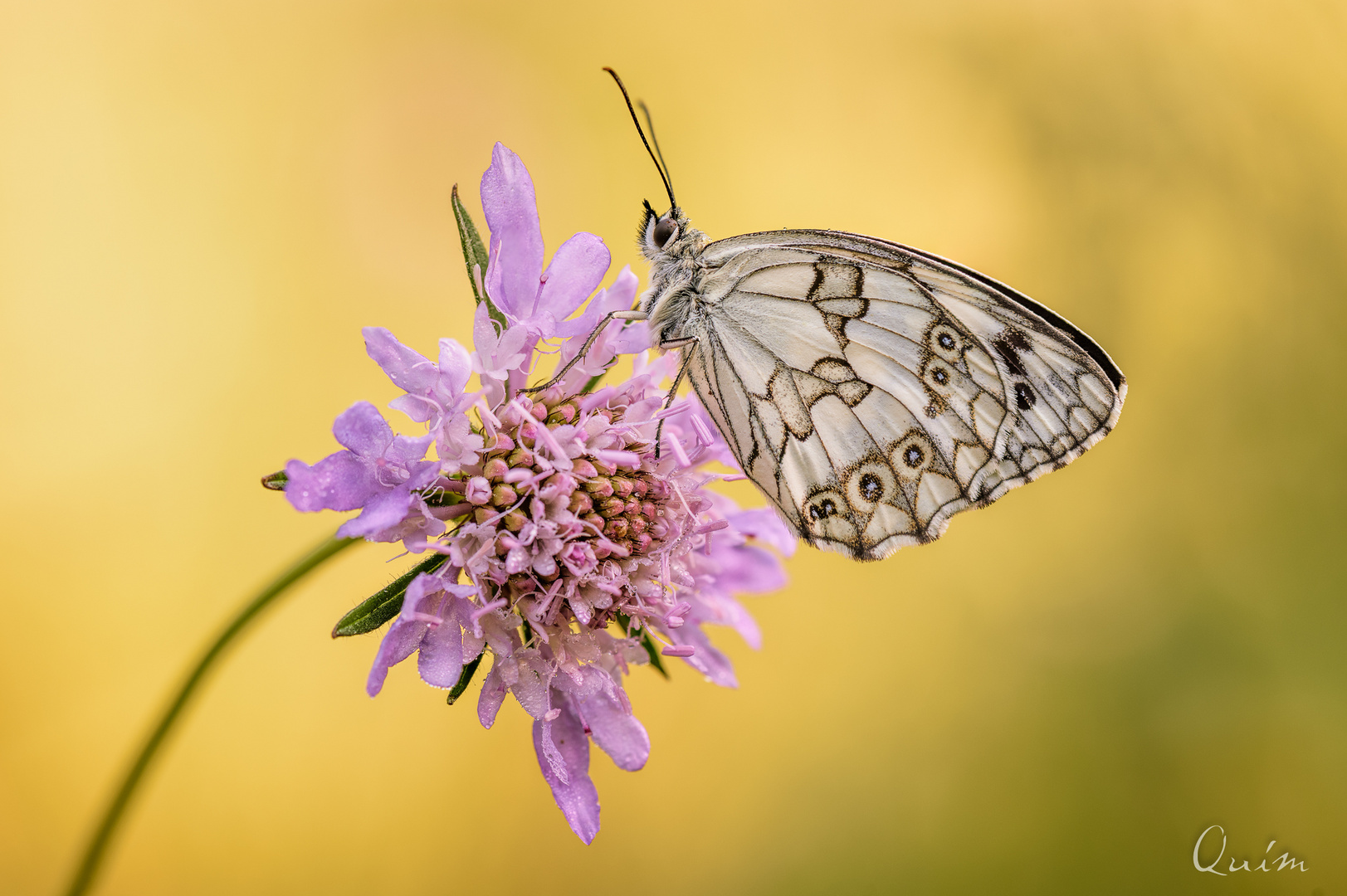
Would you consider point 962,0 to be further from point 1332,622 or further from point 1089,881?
point 1089,881

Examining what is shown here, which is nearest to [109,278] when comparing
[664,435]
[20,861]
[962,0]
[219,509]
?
[219,509]

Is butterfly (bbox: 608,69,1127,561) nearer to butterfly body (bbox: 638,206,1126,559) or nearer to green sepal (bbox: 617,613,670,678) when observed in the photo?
butterfly body (bbox: 638,206,1126,559)

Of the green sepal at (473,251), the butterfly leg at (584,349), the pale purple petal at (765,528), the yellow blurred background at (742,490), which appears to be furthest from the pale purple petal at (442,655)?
the yellow blurred background at (742,490)

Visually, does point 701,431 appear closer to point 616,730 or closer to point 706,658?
point 706,658

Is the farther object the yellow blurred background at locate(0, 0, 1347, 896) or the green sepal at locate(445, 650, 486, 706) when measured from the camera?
the yellow blurred background at locate(0, 0, 1347, 896)

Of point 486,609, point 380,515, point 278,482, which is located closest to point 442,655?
point 486,609
